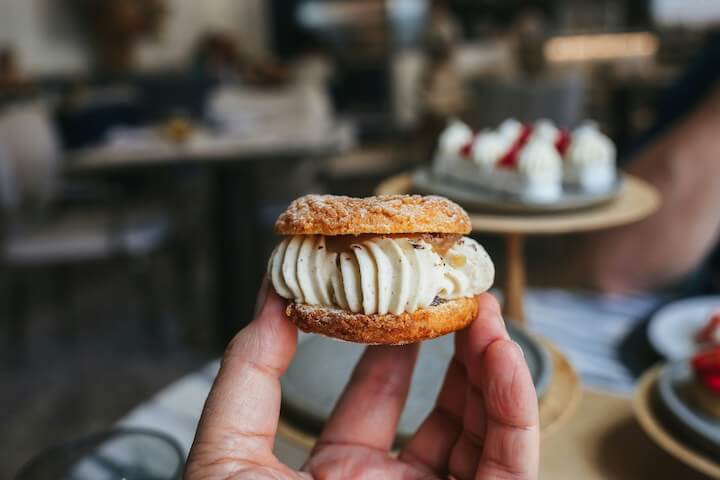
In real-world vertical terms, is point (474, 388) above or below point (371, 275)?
below

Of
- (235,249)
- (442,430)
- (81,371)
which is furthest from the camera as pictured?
(235,249)

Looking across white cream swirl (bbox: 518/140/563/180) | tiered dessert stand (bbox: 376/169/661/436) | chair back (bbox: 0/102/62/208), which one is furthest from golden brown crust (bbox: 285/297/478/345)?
chair back (bbox: 0/102/62/208)

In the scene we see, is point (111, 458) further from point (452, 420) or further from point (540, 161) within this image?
point (540, 161)

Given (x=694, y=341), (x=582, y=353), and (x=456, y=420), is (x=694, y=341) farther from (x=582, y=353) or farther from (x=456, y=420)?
(x=456, y=420)

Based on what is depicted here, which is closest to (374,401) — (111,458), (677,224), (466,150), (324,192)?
(111,458)

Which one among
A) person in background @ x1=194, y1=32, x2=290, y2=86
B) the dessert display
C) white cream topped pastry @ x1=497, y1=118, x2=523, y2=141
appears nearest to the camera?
the dessert display

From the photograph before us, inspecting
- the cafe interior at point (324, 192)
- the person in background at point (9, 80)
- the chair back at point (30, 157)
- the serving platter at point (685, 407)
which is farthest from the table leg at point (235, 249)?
the person in background at point (9, 80)

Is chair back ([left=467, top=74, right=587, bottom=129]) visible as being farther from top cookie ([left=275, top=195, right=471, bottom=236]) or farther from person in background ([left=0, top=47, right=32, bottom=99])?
person in background ([left=0, top=47, right=32, bottom=99])
